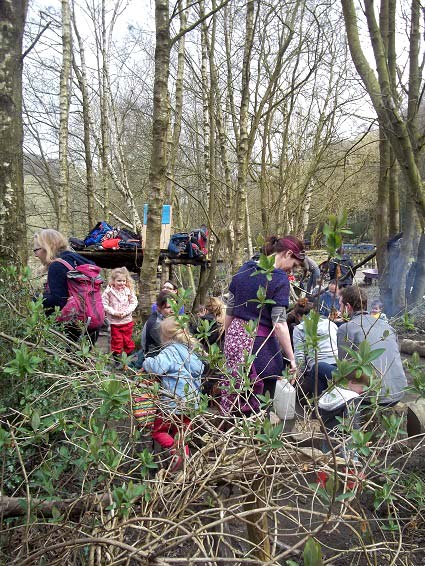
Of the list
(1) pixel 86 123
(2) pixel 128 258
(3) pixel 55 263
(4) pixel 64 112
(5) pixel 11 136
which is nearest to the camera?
(5) pixel 11 136

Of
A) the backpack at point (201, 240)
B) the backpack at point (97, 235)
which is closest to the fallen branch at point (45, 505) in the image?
the backpack at point (97, 235)

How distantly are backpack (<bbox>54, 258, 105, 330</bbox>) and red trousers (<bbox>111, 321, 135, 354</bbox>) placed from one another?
174cm

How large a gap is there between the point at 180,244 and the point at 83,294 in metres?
5.05

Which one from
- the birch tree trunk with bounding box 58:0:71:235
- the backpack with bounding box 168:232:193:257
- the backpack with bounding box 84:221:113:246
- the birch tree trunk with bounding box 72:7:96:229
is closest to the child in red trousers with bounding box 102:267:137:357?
the backpack with bounding box 168:232:193:257

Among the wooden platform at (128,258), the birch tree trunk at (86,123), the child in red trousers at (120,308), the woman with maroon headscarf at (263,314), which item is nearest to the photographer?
the woman with maroon headscarf at (263,314)

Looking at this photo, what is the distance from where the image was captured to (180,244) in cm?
877

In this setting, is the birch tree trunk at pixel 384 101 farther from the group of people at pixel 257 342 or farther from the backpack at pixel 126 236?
the backpack at pixel 126 236

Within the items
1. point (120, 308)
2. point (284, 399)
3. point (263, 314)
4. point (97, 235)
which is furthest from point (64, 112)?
point (284, 399)

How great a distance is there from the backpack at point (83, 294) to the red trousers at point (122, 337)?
174 cm

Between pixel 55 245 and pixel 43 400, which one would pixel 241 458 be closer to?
pixel 43 400

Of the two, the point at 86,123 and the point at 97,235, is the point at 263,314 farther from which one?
the point at 86,123

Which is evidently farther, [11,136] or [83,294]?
[83,294]

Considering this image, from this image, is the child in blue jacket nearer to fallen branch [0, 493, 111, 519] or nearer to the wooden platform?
fallen branch [0, 493, 111, 519]

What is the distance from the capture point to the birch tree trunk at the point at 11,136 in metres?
3.52
